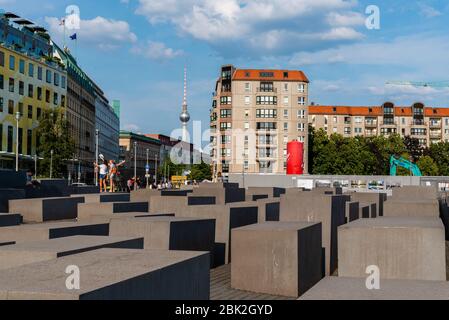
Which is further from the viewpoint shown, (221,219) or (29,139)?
(29,139)

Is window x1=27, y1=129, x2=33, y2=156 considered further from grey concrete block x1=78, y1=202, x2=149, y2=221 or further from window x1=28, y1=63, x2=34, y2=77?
grey concrete block x1=78, y1=202, x2=149, y2=221

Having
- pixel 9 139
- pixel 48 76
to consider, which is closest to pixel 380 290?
pixel 9 139

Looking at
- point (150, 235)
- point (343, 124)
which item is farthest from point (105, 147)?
point (150, 235)

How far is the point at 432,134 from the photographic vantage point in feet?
470

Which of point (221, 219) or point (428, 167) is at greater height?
point (428, 167)

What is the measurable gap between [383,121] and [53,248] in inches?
5514

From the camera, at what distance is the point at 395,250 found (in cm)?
888

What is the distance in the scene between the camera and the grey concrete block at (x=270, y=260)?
31.8ft

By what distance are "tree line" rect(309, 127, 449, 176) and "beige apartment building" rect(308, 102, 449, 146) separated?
29.9 metres

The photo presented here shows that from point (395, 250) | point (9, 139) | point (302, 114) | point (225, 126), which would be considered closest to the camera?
point (395, 250)

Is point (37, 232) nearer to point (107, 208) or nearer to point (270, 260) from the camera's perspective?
point (270, 260)

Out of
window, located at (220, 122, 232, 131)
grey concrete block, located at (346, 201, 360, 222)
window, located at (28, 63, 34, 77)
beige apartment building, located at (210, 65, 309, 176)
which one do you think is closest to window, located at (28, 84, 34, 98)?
window, located at (28, 63, 34, 77)

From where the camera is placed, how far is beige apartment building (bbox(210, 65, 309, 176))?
3952 inches

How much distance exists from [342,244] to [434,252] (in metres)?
1.30
